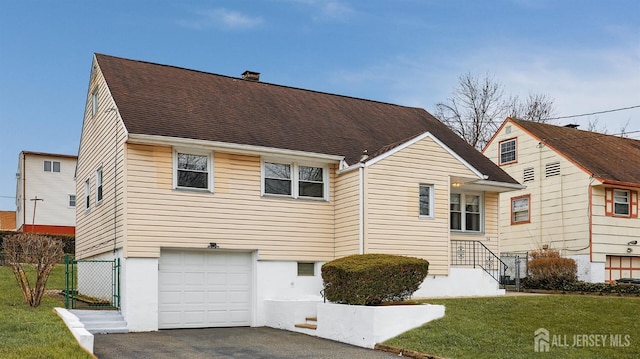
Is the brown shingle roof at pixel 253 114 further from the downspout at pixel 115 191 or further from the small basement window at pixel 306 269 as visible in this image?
the small basement window at pixel 306 269

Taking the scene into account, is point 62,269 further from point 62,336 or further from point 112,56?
point 62,336

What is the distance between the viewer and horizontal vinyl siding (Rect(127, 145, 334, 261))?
1733 cm

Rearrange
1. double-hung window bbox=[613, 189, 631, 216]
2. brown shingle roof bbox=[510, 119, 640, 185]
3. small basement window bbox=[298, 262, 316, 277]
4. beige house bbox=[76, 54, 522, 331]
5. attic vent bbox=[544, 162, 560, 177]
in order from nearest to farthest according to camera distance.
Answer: beige house bbox=[76, 54, 522, 331], small basement window bbox=[298, 262, 316, 277], double-hung window bbox=[613, 189, 631, 216], brown shingle roof bbox=[510, 119, 640, 185], attic vent bbox=[544, 162, 560, 177]

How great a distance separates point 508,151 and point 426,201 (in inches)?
551

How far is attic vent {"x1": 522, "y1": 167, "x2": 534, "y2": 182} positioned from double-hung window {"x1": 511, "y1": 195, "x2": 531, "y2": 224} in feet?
2.51

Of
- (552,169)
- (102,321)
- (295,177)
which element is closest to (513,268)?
(552,169)

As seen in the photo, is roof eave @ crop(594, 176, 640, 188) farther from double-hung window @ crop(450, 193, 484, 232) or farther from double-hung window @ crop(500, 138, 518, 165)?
double-hung window @ crop(450, 193, 484, 232)

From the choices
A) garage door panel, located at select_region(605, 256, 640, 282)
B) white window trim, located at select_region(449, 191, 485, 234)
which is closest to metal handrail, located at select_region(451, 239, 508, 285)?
white window trim, located at select_region(449, 191, 485, 234)

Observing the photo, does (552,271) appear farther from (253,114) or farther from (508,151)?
(253,114)

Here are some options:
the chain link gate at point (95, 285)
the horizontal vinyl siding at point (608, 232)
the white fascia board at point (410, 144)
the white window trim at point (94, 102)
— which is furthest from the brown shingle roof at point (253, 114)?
the horizontal vinyl siding at point (608, 232)

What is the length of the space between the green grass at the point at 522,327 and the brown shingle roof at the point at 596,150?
1282 centimetres

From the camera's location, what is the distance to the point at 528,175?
104 ft

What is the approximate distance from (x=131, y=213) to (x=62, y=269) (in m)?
14.8

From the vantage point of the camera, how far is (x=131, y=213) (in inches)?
674
